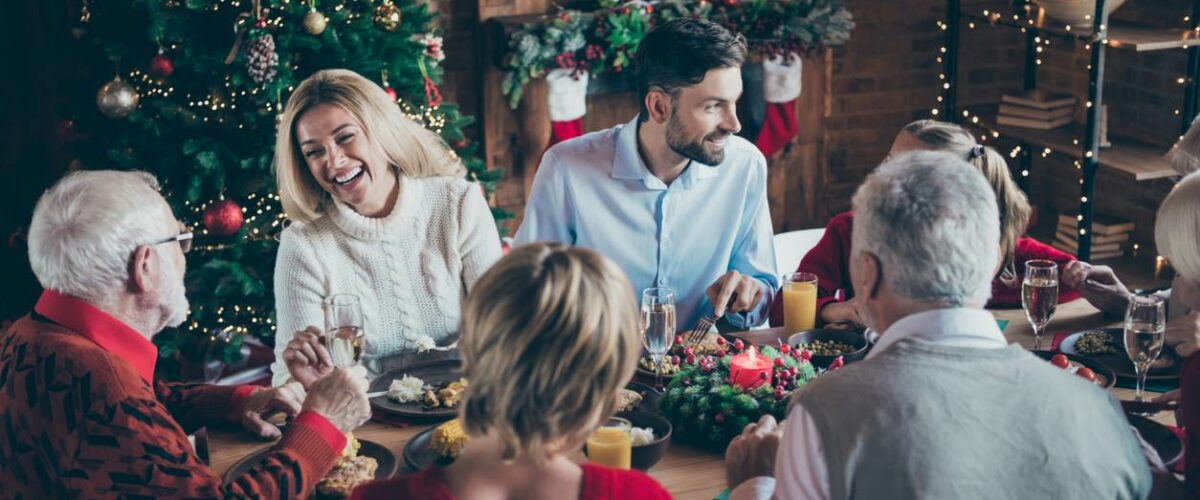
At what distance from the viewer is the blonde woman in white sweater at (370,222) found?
272cm

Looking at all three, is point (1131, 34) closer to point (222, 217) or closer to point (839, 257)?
point (839, 257)

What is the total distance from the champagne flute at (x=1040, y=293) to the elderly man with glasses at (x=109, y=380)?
1.31m

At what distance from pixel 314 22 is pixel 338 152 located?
1.22 metres

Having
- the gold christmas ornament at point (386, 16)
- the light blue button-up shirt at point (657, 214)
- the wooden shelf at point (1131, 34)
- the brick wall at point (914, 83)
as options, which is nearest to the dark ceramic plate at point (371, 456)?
the light blue button-up shirt at point (657, 214)

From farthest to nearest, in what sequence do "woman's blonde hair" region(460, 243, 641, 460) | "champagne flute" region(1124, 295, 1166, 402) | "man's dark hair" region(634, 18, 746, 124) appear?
"man's dark hair" region(634, 18, 746, 124) → "champagne flute" region(1124, 295, 1166, 402) → "woman's blonde hair" region(460, 243, 641, 460)

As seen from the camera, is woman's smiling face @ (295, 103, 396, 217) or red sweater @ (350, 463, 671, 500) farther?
woman's smiling face @ (295, 103, 396, 217)

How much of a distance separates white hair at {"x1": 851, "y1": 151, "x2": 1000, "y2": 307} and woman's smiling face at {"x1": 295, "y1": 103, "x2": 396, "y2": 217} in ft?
4.53

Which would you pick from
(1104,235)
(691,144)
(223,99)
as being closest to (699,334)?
(691,144)

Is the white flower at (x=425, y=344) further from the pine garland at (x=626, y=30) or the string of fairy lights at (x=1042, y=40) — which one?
the string of fairy lights at (x=1042, y=40)

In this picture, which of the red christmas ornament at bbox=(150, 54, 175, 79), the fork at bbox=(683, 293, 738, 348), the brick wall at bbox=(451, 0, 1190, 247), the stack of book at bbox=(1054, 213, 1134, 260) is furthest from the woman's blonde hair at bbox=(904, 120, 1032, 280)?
the brick wall at bbox=(451, 0, 1190, 247)

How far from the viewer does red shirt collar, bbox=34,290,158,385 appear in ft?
6.29

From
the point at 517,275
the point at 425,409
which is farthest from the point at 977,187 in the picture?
the point at 425,409

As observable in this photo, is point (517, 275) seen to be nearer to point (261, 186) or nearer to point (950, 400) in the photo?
point (950, 400)

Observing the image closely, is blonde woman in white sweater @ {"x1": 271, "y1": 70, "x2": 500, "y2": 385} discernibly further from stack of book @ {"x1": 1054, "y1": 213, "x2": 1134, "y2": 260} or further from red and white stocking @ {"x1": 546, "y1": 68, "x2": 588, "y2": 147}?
stack of book @ {"x1": 1054, "y1": 213, "x2": 1134, "y2": 260}
